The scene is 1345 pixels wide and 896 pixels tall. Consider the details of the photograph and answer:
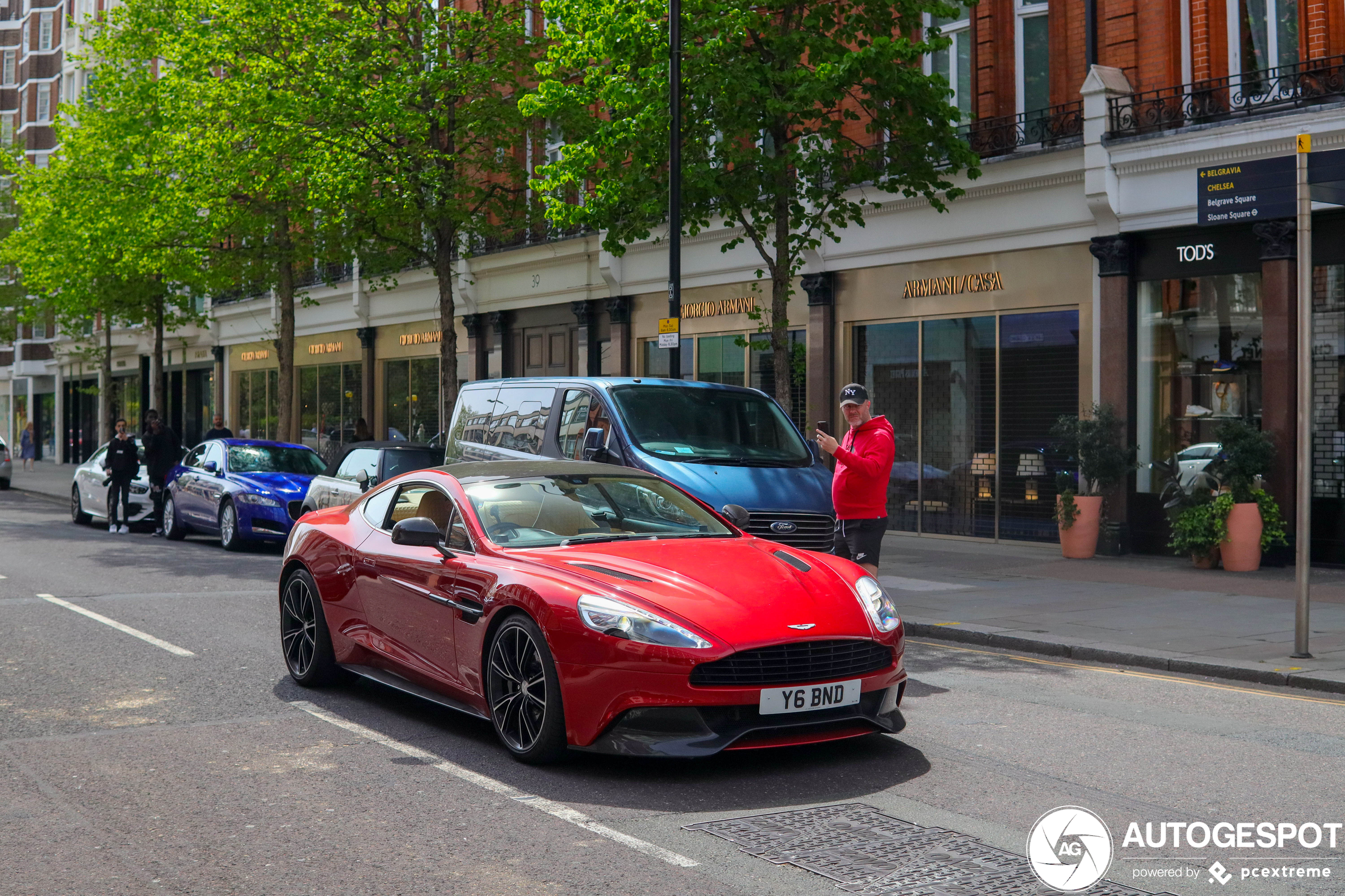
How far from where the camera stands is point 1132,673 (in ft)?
31.1

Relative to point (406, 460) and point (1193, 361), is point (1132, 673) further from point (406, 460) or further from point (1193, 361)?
point (406, 460)

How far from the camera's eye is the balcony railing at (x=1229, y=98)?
50.1 ft

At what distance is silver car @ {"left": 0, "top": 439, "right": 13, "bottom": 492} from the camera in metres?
38.2

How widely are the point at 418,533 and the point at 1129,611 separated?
760cm

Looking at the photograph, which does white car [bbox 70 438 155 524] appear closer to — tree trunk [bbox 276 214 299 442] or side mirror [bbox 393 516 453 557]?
tree trunk [bbox 276 214 299 442]

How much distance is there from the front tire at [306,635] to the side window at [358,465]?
778 centimetres

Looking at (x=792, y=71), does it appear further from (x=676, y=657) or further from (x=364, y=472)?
(x=676, y=657)

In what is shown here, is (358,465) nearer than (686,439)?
No

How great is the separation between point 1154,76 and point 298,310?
89.9 feet

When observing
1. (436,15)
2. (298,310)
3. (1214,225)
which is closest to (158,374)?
(298,310)

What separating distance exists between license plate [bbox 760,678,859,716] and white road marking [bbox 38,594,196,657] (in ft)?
16.9

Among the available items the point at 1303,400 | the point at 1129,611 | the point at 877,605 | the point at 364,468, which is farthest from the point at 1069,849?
the point at 364,468

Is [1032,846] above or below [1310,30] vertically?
below

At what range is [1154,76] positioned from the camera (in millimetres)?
17094
